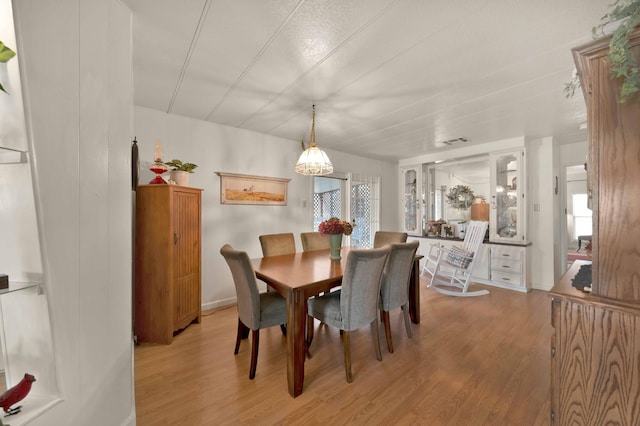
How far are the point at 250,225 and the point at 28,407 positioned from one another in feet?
8.86

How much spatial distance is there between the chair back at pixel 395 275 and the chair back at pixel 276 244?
4.16ft

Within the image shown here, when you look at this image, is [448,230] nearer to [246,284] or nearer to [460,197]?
[460,197]

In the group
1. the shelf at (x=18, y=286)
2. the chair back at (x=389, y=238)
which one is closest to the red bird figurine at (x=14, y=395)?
the shelf at (x=18, y=286)

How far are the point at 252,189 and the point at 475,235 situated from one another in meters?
3.50

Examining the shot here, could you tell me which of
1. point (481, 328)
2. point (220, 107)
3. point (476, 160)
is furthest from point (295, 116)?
point (476, 160)

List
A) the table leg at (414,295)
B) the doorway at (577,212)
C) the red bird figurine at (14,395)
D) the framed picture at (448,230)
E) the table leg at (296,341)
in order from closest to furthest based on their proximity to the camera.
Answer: the red bird figurine at (14,395) → the table leg at (296,341) → the table leg at (414,295) → the framed picture at (448,230) → the doorway at (577,212)

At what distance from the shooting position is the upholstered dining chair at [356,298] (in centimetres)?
Result: 180

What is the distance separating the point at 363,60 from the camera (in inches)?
73.4

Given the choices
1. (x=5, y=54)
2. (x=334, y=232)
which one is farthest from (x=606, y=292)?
(x=5, y=54)

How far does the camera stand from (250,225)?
3.60 metres

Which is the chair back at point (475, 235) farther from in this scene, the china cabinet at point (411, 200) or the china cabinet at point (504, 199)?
the china cabinet at point (411, 200)

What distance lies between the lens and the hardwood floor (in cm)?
152

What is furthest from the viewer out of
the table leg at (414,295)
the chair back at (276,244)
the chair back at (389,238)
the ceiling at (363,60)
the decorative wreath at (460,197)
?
the decorative wreath at (460,197)

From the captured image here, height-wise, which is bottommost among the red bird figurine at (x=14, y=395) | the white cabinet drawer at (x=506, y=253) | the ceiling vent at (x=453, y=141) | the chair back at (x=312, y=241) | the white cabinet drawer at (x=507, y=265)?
the white cabinet drawer at (x=507, y=265)
